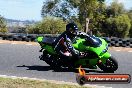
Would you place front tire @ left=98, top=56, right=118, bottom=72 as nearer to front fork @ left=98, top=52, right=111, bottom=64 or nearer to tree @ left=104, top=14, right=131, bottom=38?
front fork @ left=98, top=52, right=111, bottom=64

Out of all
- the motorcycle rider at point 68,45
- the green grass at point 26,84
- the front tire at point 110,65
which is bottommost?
the front tire at point 110,65

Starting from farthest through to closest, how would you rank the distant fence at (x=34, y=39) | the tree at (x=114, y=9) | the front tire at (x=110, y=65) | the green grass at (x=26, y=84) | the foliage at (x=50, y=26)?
the tree at (x=114, y=9) → the foliage at (x=50, y=26) → the distant fence at (x=34, y=39) → the front tire at (x=110, y=65) → the green grass at (x=26, y=84)

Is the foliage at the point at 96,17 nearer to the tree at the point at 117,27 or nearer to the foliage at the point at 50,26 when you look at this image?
the tree at the point at 117,27

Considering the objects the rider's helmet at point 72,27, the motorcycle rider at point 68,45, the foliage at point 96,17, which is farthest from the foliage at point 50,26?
the rider's helmet at point 72,27

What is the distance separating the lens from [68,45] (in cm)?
1221

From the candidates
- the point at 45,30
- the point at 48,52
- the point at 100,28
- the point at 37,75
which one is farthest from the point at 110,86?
the point at 100,28

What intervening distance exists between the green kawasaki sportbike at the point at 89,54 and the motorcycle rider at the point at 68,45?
153 millimetres

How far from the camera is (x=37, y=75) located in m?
11.3

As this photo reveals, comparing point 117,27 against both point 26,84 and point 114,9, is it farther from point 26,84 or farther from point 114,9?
point 26,84

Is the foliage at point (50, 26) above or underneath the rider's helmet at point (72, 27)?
underneath

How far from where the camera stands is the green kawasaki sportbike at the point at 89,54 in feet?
39.4

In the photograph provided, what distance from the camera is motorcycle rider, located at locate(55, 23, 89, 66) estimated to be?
12.1 meters

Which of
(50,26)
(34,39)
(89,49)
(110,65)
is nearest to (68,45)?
(89,49)

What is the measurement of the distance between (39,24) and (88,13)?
12.3m
